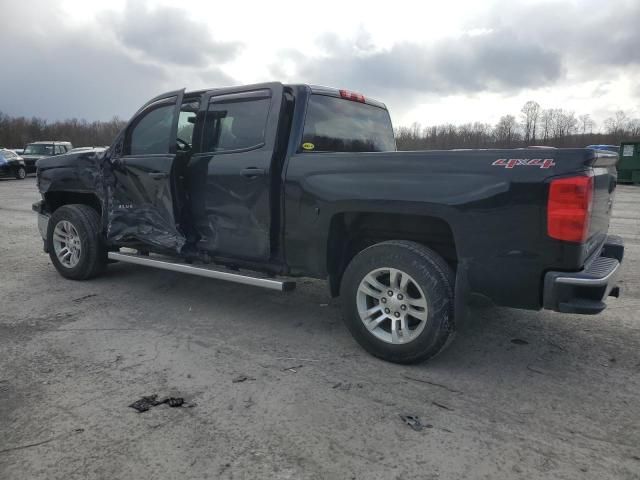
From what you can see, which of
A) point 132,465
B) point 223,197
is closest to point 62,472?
point 132,465

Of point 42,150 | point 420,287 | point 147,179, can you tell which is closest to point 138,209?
point 147,179

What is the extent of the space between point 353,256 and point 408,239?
502 millimetres

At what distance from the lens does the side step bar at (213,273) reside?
4.05 meters

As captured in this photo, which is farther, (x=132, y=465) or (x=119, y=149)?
(x=119, y=149)

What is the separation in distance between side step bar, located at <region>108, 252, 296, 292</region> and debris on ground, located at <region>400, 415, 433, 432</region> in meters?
1.53

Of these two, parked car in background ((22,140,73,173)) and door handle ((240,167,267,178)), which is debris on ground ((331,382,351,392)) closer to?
door handle ((240,167,267,178))

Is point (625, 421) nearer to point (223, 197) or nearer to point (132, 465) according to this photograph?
point (132, 465)

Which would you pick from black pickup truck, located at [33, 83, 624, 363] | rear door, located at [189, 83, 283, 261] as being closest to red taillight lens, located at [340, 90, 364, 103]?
black pickup truck, located at [33, 83, 624, 363]

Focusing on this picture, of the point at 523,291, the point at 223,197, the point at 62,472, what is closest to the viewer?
the point at 62,472

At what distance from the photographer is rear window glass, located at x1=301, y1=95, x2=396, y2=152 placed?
14.2 feet

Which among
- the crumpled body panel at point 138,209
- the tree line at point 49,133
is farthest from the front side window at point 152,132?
the tree line at point 49,133

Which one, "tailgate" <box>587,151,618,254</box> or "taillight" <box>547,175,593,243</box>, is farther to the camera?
"tailgate" <box>587,151,618,254</box>

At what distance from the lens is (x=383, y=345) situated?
3.59 meters

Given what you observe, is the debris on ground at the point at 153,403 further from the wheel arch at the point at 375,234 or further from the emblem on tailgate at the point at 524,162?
the emblem on tailgate at the point at 524,162
